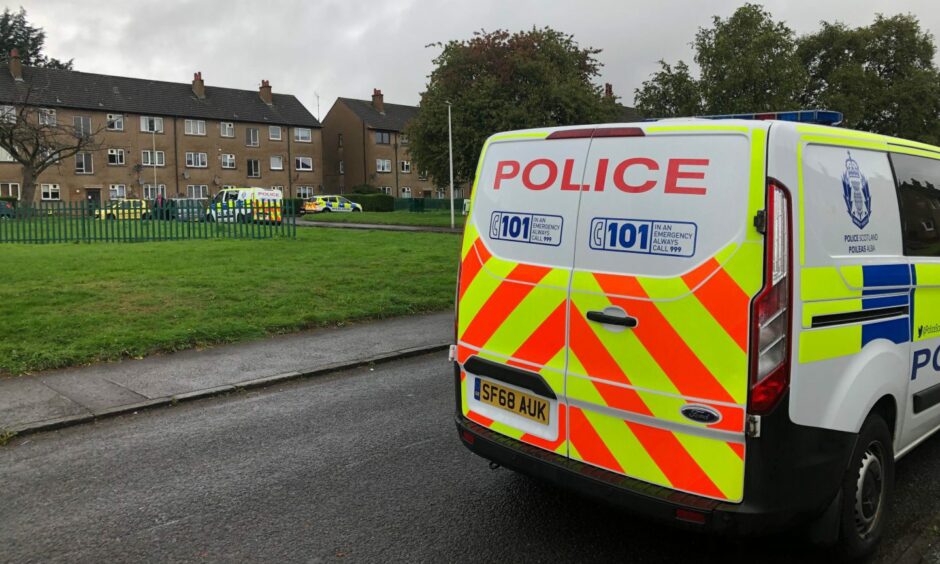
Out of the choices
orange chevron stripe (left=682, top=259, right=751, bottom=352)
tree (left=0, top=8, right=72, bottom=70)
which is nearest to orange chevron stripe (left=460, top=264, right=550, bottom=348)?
orange chevron stripe (left=682, top=259, right=751, bottom=352)

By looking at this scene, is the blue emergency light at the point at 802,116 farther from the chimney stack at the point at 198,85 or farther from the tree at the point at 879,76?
the chimney stack at the point at 198,85

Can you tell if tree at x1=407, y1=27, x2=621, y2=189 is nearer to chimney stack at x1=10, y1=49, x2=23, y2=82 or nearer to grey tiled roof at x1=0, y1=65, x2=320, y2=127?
grey tiled roof at x1=0, y1=65, x2=320, y2=127

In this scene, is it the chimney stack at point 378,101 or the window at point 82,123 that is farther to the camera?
the chimney stack at point 378,101

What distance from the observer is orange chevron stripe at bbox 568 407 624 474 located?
3.33 meters

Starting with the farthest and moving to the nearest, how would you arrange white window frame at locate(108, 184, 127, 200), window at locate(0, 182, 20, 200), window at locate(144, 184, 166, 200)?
window at locate(144, 184, 166, 200)
white window frame at locate(108, 184, 127, 200)
window at locate(0, 182, 20, 200)

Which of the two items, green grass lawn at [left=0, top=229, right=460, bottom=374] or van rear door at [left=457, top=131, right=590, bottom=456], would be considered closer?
van rear door at [left=457, top=131, right=590, bottom=456]

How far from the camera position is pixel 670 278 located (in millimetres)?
3074

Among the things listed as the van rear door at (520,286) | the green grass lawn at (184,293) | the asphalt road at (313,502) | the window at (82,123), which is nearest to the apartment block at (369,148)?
the window at (82,123)

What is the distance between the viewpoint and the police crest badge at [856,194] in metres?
3.28

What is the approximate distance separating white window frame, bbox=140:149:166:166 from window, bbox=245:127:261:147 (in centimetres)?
745

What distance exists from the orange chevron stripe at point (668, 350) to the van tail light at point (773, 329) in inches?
5.4

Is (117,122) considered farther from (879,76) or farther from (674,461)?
(674,461)

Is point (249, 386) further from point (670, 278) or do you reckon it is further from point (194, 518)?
point (670, 278)

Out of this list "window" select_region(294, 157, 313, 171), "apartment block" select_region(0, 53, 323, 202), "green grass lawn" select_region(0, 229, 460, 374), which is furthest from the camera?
"window" select_region(294, 157, 313, 171)
